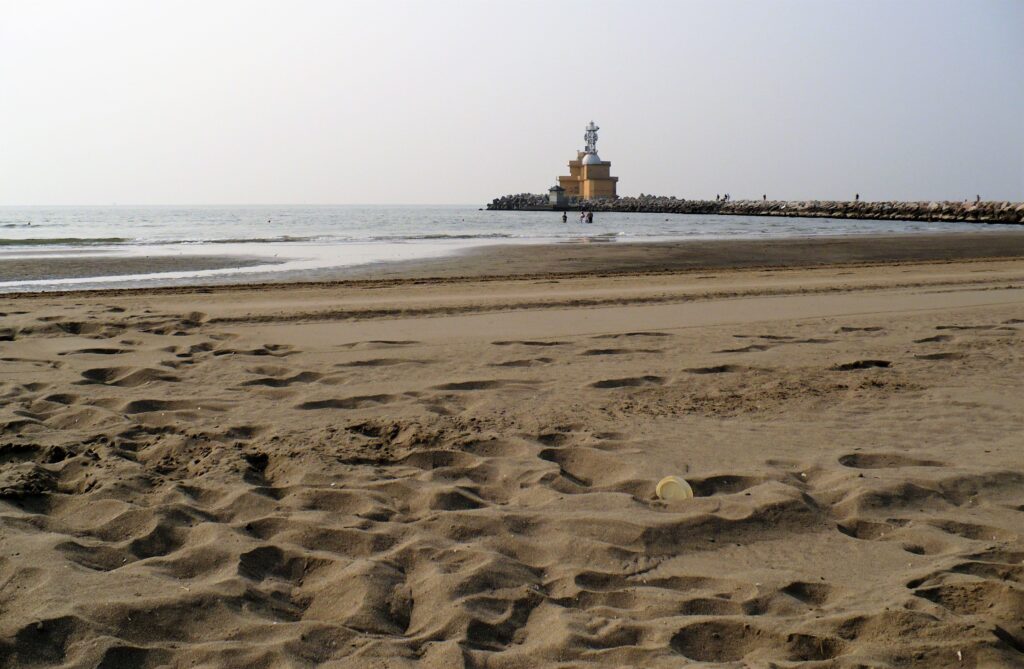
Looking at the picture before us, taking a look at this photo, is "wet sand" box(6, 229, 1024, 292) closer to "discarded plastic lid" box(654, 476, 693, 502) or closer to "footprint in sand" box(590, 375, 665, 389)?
"footprint in sand" box(590, 375, 665, 389)

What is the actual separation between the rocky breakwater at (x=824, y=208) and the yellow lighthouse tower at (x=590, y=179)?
12.5 feet

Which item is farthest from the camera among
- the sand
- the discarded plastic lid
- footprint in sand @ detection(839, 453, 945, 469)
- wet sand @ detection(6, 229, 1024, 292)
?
wet sand @ detection(6, 229, 1024, 292)

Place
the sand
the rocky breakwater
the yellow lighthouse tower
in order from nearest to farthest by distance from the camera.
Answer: the sand < the rocky breakwater < the yellow lighthouse tower

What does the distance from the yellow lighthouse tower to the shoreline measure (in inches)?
2491

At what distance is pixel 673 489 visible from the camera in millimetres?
3391

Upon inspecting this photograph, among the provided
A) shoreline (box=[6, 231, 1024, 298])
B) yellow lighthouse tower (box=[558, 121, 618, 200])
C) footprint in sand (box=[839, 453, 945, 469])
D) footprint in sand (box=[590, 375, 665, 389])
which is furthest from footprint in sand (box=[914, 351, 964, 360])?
yellow lighthouse tower (box=[558, 121, 618, 200])

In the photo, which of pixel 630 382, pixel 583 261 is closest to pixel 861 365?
pixel 630 382

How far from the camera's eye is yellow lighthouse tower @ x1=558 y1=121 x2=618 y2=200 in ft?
289

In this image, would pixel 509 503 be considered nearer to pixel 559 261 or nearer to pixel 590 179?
pixel 559 261

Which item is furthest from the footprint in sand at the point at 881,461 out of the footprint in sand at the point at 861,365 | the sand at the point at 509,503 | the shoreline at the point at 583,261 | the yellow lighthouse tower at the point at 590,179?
the yellow lighthouse tower at the point at 590,179

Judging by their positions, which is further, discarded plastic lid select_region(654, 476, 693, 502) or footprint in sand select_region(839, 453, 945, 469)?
footprint in sand select_region(839, 453, 945, 469)

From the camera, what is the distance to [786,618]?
8.02 feet

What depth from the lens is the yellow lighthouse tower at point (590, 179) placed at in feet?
289

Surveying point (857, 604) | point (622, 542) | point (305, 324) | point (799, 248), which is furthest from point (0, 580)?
point (799, 248)
